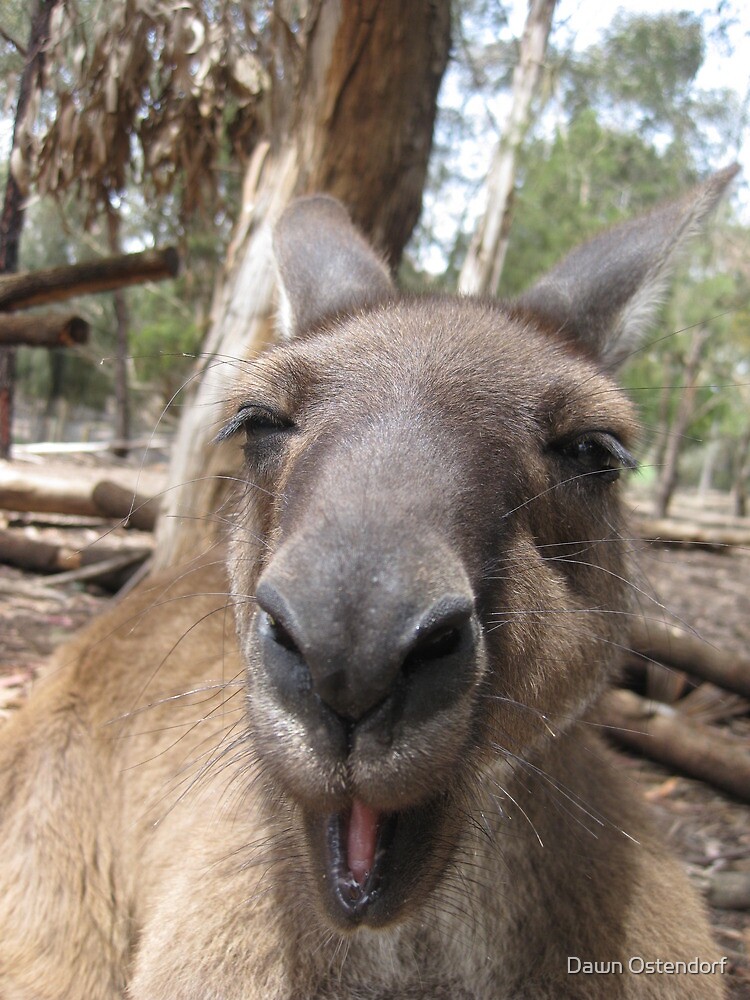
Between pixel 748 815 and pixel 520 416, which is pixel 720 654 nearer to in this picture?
pixel 748 815

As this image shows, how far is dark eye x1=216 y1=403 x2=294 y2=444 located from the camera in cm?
246

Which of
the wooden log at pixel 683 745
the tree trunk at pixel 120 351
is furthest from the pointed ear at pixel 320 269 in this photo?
the wooden log at pixel 683 745

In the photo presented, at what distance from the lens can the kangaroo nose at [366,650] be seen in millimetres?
1479

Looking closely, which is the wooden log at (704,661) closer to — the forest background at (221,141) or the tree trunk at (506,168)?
the forest background at (221,141)

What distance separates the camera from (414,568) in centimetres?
157

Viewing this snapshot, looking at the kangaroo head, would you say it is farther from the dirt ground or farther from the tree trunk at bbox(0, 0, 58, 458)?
the tree trunk at bbox(0, 0, 58, 458)

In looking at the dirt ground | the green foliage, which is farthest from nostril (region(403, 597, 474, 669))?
the green foliage

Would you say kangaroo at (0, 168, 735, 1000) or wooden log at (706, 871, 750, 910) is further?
wooden log at (706, 871, 750, 910)

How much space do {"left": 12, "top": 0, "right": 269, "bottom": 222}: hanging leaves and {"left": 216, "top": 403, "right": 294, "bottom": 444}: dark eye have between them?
6.74 feet

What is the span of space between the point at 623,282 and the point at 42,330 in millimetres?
2608

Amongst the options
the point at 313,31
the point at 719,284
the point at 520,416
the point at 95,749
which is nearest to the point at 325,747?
the point at 520,416

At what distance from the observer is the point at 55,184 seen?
419cm

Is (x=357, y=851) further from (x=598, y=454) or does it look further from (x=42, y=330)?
(x=42, y=330)

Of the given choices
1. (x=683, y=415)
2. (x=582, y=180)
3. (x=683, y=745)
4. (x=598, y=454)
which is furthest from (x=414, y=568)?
(x=683, y=415)
